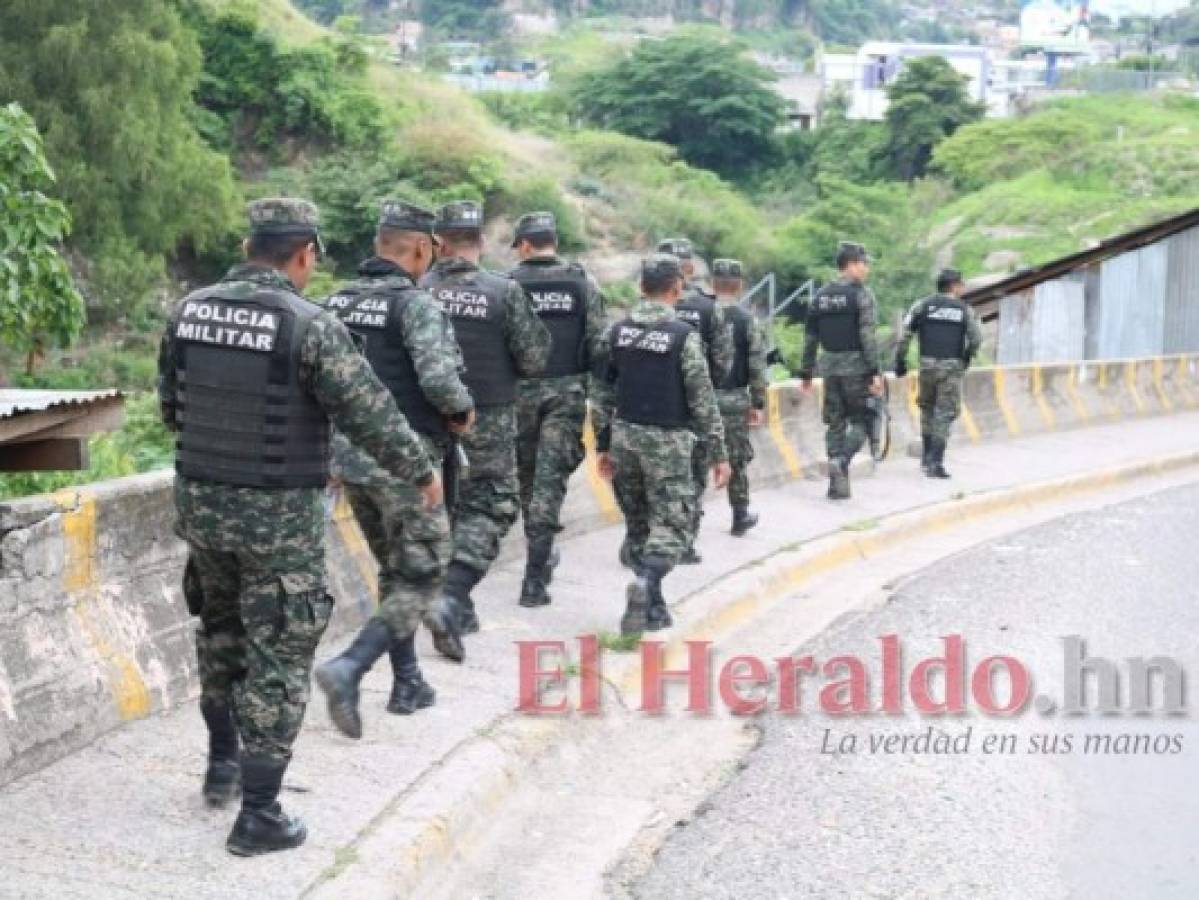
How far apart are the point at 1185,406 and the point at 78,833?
21.7 meters

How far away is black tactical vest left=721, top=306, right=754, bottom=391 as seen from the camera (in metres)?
12.3

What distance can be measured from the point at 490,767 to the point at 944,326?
34.6 ft

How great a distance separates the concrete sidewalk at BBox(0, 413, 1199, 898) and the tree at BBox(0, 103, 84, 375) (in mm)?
2459

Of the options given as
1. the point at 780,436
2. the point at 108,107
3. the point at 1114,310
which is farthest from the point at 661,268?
the point at 108,107

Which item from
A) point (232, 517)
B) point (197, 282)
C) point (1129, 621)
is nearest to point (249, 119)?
point (197, 282)

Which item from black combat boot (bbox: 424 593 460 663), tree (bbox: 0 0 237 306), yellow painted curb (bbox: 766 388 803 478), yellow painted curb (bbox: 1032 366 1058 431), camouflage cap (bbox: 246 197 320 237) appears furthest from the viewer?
tree (bbox: 0 0 237 306)

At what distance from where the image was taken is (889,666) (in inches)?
362

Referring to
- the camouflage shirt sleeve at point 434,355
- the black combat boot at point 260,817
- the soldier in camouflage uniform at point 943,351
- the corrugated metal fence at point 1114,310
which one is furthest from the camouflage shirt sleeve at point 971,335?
the corrugated metal fence at point 1114,310

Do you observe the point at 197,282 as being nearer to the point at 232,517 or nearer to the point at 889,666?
the point at 889,666

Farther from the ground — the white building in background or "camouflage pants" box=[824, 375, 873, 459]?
the white building in background

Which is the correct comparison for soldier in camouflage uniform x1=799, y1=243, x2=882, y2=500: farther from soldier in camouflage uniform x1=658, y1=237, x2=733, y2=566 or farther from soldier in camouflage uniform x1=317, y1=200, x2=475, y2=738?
soldier in camouflage uniform x1=317, y1=200, x2=475, y2=738

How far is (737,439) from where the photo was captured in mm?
12523

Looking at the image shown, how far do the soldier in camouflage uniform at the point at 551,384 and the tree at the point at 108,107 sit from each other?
25.8m

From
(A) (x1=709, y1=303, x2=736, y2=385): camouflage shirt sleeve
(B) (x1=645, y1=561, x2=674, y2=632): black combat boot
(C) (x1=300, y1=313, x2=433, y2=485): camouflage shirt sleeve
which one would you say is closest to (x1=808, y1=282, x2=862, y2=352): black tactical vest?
(A) (x1=709, y1=303, x2=736, y2=385): camouflage shirt sleeve
